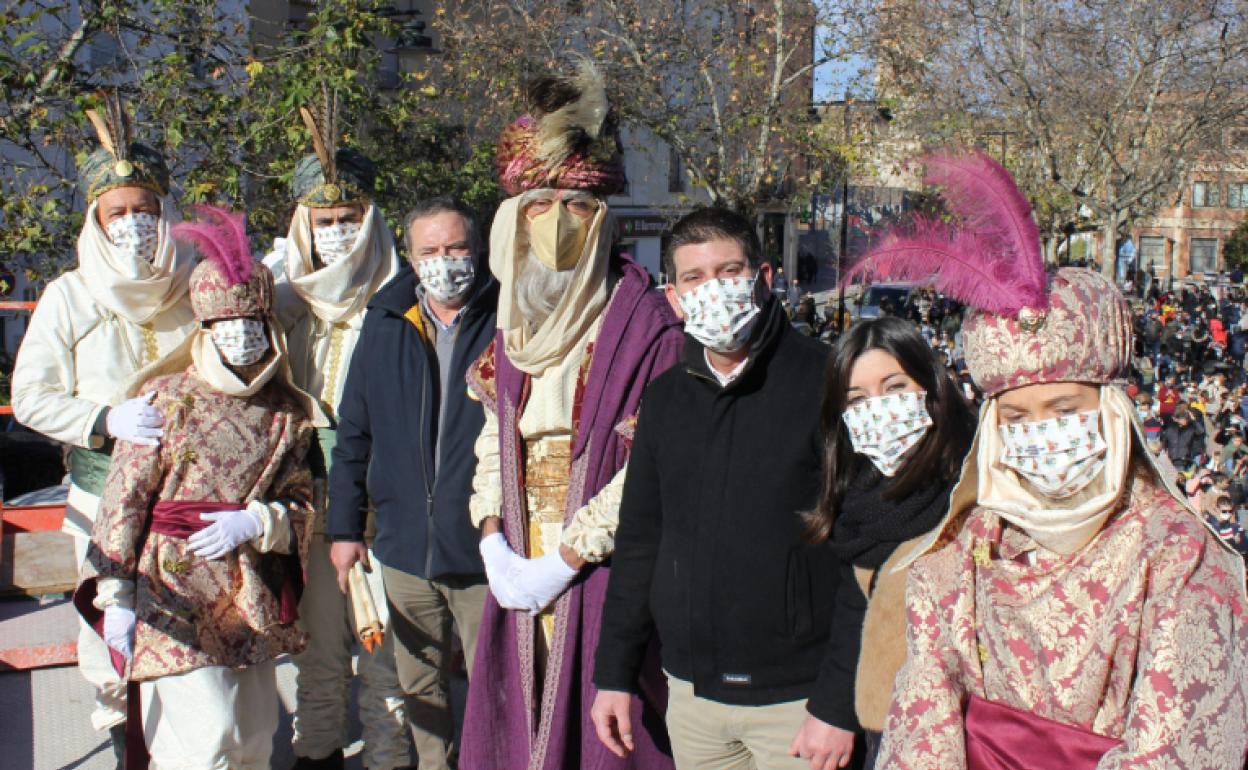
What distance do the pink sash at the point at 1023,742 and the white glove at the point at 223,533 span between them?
234 cm

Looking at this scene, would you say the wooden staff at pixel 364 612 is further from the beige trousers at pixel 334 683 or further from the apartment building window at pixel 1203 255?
the apartment building window at pixel 1203 255

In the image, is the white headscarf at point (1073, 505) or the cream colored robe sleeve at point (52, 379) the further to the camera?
the cream colored robe sleeve at point (52, 379)

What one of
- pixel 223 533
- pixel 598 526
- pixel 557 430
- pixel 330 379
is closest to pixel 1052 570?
pixel 598 526

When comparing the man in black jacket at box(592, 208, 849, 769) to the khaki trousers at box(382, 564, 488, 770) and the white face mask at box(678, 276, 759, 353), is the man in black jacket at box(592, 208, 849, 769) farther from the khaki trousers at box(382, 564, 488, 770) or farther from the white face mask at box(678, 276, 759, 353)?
the khaki trousers at box(382, 564, 488, 770)

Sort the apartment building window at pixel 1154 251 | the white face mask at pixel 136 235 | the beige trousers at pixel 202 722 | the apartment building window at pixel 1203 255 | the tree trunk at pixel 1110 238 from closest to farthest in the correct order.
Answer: the beige trousers at pixel 202 722 → the white face mask at pixel 136 235 → the tree trunk at pixel 1110 238 → the apartment building window at pixel 1203 255 → the apartment building window at pixel 1154 251

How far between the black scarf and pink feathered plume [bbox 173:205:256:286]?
2123 mm

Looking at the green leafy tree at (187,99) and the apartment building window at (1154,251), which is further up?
the green leafy tree at (187,99)

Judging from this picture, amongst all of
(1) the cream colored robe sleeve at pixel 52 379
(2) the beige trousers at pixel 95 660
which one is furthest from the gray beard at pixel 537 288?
(2) the beige trousers at pixel 95 660

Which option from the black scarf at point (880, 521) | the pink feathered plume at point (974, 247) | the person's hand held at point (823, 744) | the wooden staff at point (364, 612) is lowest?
the wooden staff at point (364, 612)

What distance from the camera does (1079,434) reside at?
7.19ft

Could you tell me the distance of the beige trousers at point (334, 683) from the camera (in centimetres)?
439

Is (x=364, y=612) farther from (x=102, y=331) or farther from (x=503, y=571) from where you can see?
(x=102, y=331)

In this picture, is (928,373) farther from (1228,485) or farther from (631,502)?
(1228,485)

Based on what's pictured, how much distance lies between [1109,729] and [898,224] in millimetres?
1068
